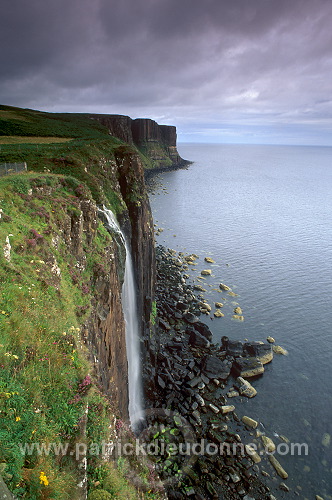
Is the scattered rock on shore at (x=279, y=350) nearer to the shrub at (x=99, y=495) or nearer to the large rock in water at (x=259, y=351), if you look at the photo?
the large rock in water at (x=259, y=351)

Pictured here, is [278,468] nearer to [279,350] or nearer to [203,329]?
[279,350]

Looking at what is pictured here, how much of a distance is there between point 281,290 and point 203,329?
18.1 meters

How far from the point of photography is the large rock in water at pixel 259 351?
3275 cm

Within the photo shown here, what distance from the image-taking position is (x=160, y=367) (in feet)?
97.6

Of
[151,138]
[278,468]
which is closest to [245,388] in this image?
[278,468]

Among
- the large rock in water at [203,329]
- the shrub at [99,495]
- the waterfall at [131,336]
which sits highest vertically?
the shrub at [99,495]

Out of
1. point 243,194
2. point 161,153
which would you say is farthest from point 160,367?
point 161,153

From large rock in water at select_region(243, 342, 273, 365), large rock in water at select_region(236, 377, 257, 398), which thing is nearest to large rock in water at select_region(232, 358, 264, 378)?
large rock in water at select_region(236, 377, 257, 398)

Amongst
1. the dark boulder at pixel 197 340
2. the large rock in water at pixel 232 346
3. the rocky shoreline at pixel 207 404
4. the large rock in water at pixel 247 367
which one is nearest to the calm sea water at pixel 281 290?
the large rock in water at pixel 247 367

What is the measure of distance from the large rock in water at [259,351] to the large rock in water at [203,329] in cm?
430

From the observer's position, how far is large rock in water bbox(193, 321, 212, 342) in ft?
118

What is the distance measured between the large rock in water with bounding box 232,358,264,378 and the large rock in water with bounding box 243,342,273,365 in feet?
3.67

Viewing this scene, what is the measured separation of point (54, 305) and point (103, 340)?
16.8 ft

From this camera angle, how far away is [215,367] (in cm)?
3067
